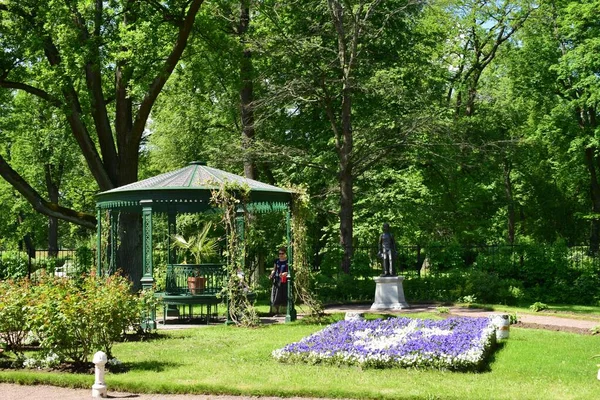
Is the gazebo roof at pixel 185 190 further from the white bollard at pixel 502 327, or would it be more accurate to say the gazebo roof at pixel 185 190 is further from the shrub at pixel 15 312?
the white bollard at pixel 502 327

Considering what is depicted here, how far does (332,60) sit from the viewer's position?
79.4ft

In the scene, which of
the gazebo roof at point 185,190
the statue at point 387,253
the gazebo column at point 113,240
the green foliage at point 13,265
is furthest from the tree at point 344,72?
the green foliage at point 13,265

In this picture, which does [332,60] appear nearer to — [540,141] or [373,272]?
[373,272]

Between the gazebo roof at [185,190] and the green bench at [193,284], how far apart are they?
154 centimetres

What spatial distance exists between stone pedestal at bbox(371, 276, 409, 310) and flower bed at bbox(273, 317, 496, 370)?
6852 mm

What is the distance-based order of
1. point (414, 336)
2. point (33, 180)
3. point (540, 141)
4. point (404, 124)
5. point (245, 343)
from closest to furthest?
point (414, 336) → point (245, 343) → point (404, 124) → point (540, 141) → point (33, 180)

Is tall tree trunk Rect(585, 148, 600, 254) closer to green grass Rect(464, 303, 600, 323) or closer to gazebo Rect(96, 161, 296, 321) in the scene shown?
green grass Rect(464, 303, 600, 323)

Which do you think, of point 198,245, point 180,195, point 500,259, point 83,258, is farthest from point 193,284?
point 500,259

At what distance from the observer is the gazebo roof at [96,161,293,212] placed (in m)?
16.1

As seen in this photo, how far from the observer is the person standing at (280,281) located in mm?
17766

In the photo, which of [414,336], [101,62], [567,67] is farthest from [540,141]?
[414,336]

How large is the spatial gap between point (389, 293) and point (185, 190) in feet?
22.2

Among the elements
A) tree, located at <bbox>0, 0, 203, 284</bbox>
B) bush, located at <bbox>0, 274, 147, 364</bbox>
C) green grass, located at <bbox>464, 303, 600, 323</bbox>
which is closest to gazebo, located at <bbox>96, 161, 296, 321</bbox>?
bush, located at <bbox>0, 274, 147, 364</bbox>

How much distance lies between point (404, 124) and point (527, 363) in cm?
1398
